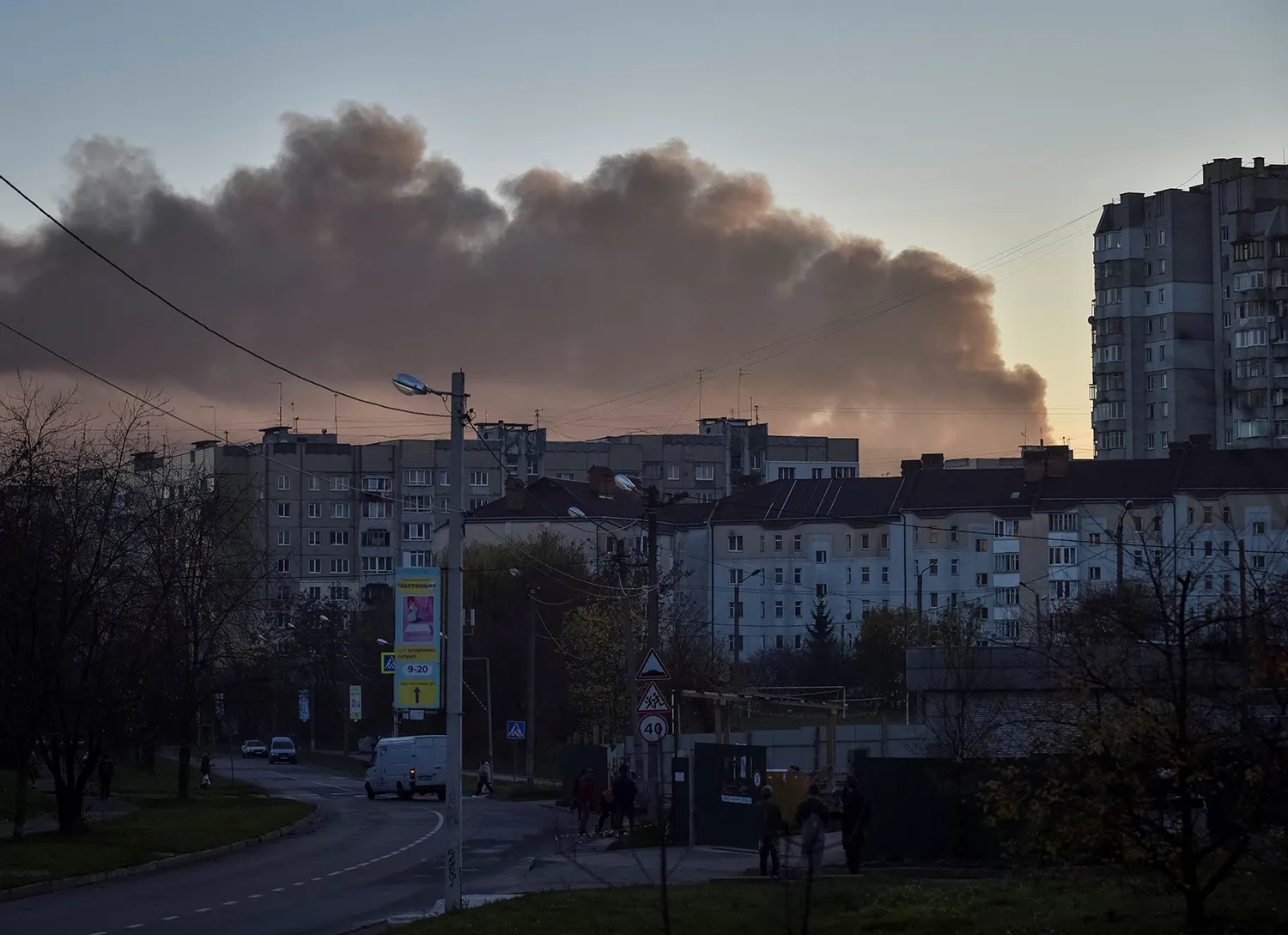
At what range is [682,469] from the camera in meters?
185

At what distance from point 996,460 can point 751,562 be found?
195 feet

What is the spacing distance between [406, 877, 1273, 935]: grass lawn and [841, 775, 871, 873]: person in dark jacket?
3810 millimetres

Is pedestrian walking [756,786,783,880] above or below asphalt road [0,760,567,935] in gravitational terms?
above

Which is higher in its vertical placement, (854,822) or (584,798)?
(854,822)

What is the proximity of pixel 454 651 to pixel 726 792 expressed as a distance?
44.5ft

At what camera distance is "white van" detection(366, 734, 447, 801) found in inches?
2406

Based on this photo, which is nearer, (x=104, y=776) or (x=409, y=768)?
(x=104, y=776)

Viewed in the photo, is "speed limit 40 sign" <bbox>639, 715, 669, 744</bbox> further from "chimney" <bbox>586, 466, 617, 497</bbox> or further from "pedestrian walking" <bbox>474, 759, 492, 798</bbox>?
"chimney" <bbox>586, 466, 617, 497</bbox>

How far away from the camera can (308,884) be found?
95.3ft

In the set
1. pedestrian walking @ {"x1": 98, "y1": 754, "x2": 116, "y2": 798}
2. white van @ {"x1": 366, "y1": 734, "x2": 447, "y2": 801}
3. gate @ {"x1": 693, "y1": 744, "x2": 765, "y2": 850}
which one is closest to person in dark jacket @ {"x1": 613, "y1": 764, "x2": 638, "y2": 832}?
gate @ {"x1": 693, "y1": 744, "x2": 765, "y2": 850}

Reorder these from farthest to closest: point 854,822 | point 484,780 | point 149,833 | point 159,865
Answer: point 484,780
point 149,833
point 159,865
point 854,822

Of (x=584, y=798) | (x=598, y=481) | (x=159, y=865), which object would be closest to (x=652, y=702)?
(x=159, y=865)

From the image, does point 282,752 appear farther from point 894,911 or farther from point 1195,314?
point 1195,314

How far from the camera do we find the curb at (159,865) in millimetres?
26609
